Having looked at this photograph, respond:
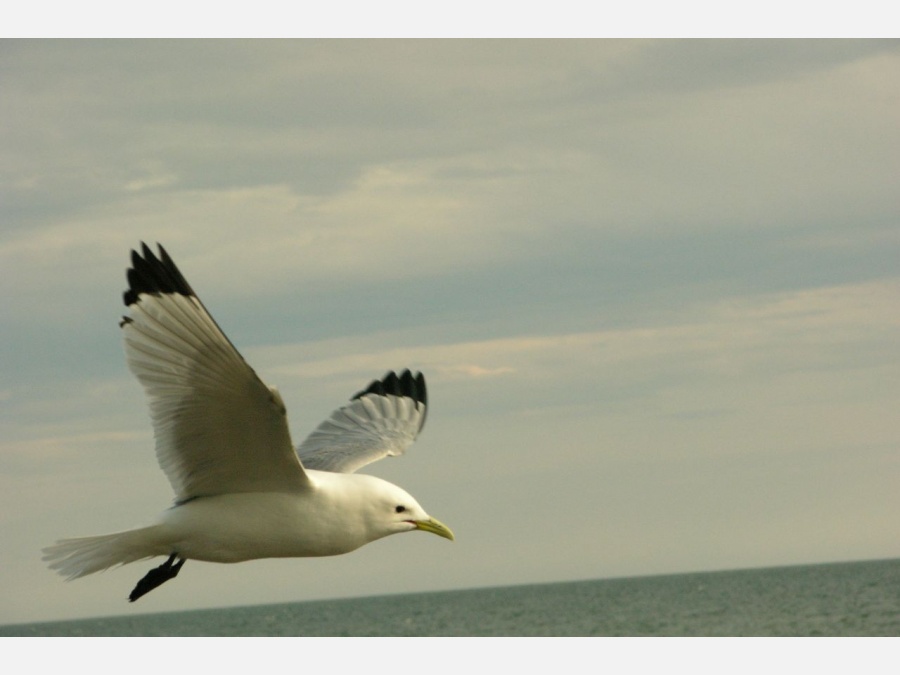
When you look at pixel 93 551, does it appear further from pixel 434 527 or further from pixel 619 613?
pixel 619 613

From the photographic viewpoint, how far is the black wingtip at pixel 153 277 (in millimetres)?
3846

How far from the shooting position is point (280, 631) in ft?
113

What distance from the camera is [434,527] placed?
14.7 ft

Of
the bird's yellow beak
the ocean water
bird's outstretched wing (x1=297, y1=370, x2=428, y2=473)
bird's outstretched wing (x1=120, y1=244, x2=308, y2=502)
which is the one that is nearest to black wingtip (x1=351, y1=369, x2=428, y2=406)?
bird's outstretched wing (x1=297, y1=370, x2=428, y2=473)

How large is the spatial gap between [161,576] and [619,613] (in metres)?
28.7

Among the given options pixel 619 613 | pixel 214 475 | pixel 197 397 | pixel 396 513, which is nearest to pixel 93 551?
pixel 214 475

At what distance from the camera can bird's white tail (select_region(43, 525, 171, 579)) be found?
14.0ft

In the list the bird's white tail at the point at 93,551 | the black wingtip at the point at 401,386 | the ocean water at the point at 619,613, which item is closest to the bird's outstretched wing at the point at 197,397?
the bird's white tail at the point at 93,551

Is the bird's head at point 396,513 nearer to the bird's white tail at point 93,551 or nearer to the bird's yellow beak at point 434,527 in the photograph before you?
the bird's yellow beak at point 434,527

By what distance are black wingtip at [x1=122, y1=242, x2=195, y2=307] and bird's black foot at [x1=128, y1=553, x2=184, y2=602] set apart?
0.92 metres

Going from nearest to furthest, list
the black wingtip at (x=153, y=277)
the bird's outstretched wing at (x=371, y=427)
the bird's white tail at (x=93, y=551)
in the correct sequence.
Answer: the black wingtip at (x=153, y=277)
the bird's white tail at (x=93, y=551)
the bird's outstretched wing at (x=371, y=427)

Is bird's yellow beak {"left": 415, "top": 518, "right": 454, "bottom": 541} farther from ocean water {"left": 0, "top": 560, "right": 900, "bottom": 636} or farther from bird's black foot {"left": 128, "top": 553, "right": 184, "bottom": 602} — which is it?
ocean water {"left": 0, "top": 560, "right": 900, "bottom": 636}

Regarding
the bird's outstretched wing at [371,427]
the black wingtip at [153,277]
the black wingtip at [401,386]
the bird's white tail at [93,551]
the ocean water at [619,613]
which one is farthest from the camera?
the ocean water at [619,613]

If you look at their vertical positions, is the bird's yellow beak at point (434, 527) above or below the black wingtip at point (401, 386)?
below
